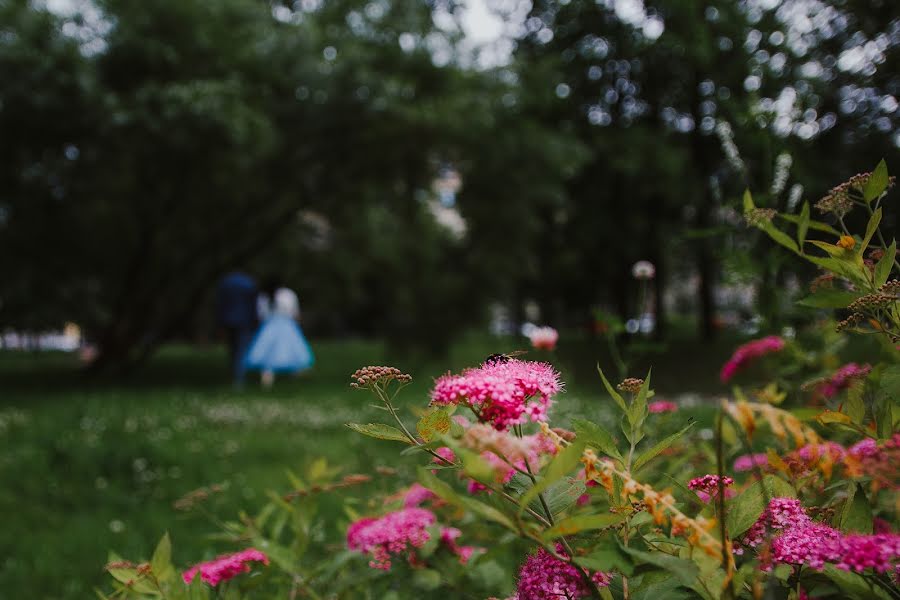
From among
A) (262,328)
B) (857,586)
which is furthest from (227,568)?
(262,328)

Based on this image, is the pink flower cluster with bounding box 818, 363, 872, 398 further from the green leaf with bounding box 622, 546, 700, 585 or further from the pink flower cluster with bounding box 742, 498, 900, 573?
the green leaf with bounding box 622, 546, 700, 585

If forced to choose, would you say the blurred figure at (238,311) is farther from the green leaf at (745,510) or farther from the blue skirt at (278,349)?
the green leaf at (745,510)

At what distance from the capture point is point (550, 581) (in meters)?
0.80

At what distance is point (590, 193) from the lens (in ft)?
53.5

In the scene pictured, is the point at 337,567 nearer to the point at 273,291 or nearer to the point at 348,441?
the point at 348,441

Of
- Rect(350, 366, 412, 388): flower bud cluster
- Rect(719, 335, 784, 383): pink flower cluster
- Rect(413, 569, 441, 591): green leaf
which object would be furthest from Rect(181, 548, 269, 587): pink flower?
Rect(719, 335, 784, 383): pink flower cluster

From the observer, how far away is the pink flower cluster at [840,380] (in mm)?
1480

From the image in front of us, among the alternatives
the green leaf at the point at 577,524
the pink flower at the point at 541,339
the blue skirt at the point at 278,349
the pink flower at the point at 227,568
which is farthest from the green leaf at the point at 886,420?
the blue skirt at the point at 278,349

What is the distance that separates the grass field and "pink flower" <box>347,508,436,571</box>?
0.28 metres

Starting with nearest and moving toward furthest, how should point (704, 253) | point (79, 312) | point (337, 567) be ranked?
point (337, 567) < point (79, 312) < point (704, 253)

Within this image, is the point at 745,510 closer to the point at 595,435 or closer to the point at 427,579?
the point at 595,435

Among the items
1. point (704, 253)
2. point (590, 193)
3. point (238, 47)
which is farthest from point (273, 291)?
point (704, 253)

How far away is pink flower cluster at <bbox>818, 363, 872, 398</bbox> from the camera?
1.48 metres

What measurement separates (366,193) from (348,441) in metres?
8.35
